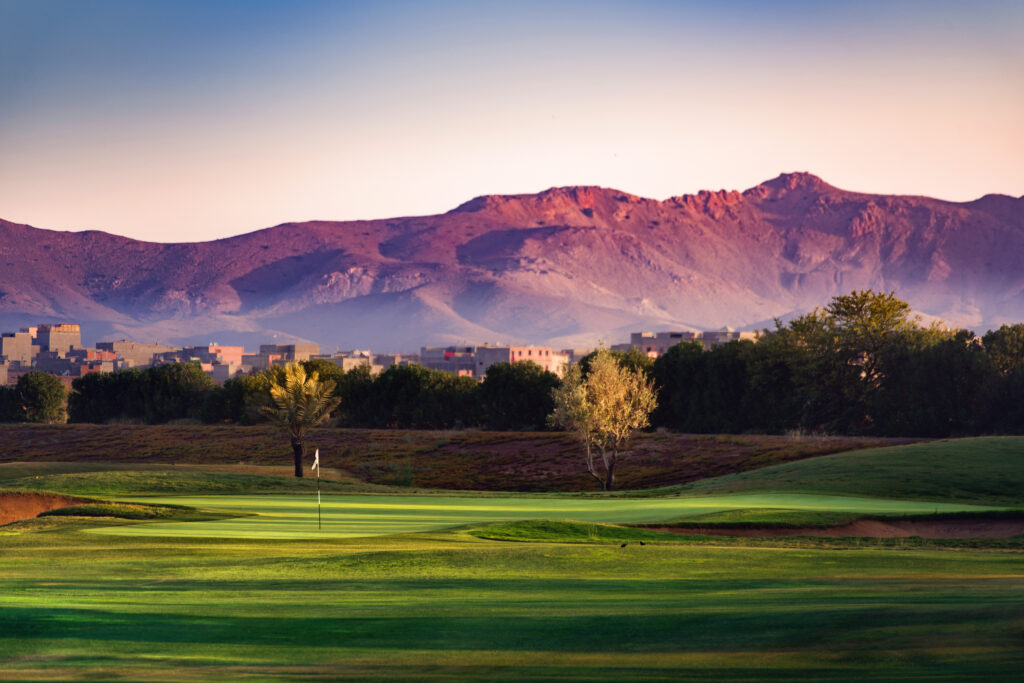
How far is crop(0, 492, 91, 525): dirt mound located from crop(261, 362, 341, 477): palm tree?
2526cm

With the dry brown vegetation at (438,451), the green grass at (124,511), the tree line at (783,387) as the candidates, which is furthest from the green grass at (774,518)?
the tree line at (783,387)

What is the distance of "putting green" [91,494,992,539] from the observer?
25.3 m

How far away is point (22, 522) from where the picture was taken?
26672 millimetres

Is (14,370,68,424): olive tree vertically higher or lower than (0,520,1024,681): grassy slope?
higher

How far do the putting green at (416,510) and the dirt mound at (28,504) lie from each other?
78.8 inches

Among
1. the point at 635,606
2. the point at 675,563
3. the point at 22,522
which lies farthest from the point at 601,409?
the point at 635,606

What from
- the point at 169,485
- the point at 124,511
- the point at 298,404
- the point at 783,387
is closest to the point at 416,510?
the point at 124,511

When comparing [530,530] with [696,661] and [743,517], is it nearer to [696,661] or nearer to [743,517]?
[743,517]

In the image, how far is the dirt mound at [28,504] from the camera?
3234 centimetres

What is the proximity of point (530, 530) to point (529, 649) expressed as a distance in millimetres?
12574

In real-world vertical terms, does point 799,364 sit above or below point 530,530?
above

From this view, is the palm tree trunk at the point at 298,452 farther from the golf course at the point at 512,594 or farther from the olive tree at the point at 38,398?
the olive tree at the point at 38,398

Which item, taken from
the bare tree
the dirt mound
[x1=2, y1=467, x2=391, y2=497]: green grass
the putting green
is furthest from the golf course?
the bare tree

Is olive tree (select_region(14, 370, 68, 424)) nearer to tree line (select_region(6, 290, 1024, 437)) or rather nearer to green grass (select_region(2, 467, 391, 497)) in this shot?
tree line (select_region(6, 290, 1024, 437))
